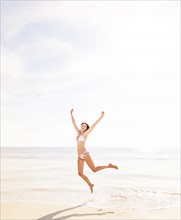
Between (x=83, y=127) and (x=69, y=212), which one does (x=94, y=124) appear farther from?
(x=69, y=212)

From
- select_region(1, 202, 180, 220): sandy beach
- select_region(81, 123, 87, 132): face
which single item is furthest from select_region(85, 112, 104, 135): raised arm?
select_region(1, 202, 180, 220): sandy beach

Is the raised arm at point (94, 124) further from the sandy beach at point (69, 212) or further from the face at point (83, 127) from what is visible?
the sandy beach at point (69, 212)

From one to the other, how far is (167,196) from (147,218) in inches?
313

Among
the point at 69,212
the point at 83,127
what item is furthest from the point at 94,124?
the point at 69,212

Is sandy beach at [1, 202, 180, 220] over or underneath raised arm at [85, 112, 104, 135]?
underneath

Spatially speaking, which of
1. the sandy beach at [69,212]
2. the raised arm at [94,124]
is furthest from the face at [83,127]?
the sandy beach at [69,212]

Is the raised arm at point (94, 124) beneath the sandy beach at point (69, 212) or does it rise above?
above

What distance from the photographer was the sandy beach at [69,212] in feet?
51.8

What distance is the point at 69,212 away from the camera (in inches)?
664

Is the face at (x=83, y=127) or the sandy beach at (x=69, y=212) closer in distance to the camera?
the face at (x=83, y=127)

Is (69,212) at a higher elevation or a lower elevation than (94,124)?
lower

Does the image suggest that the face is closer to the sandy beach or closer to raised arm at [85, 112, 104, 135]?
raised arm at [85, 112, 104, 135]

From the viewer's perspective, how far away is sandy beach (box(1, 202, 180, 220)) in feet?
51.8

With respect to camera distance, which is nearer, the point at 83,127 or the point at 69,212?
the point at 83,127
